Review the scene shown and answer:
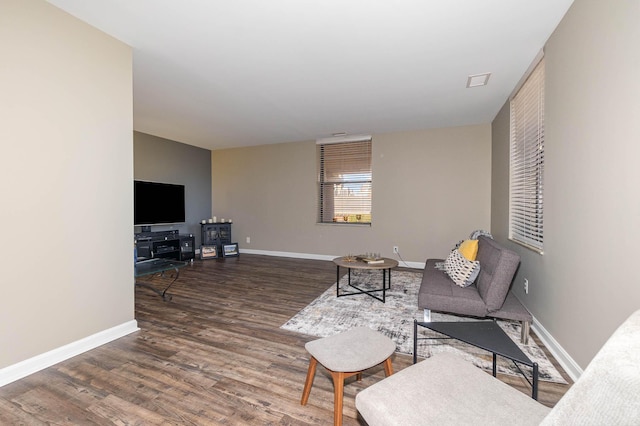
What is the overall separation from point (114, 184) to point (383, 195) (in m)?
4.22

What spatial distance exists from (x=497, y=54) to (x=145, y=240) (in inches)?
219

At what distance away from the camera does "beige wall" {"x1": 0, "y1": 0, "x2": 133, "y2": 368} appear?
1693 millimetres

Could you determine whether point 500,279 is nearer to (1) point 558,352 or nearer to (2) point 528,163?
(1) point 558,352

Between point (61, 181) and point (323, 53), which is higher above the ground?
point (323, 53)

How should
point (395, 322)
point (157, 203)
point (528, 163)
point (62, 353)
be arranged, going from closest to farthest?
point (62, 353) < point (395, 322) < point (528, 163) < point (157, 203)

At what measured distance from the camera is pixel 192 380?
5.63 ft

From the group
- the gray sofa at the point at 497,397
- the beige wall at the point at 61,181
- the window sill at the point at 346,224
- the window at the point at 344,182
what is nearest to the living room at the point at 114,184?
the beige wall at the point at 61,181

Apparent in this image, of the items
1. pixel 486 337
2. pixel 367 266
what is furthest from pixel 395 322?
pixel 486 337

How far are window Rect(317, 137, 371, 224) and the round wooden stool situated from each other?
159 inches

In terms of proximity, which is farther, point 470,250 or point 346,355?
point 470,250

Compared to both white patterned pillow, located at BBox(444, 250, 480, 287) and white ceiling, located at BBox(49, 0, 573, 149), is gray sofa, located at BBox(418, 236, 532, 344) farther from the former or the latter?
white ceiling, located at BBox(49, 0, 573, 149)

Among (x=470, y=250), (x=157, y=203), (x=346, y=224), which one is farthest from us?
(x=346, y=224)

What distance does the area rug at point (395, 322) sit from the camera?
1.95 m

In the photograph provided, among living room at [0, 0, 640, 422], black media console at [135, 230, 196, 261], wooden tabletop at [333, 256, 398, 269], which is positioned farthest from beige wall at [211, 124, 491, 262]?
living room at [0, 0, 640, 422]
